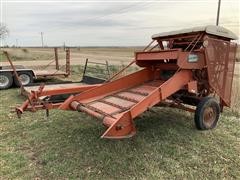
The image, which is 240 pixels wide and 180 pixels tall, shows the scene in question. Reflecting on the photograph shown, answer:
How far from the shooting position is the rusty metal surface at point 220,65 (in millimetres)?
5766

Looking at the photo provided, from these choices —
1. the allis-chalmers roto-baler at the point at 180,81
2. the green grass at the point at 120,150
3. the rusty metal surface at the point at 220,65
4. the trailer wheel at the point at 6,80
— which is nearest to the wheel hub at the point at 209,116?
the allis-chalmers roto-baler at the point at 180,81

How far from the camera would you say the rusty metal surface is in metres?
5.77

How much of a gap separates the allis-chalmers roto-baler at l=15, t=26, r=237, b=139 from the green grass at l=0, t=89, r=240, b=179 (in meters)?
0.50

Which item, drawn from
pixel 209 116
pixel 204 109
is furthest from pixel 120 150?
pixel 209 116

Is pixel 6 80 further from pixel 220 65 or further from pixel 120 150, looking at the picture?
pixel 220 65

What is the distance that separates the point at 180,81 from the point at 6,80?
811cm

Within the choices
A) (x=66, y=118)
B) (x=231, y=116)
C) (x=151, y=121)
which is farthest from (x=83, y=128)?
(x=231, y=116)

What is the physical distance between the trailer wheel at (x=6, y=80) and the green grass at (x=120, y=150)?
5015mm

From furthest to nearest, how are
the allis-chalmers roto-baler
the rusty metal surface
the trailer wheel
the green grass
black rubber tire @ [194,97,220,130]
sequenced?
1. the trailer wheel
2. the rusty metal surface
3. black rubber tire @ [194,97,220,130]
4. the allis-chalmers roto-baler
5. the green grass

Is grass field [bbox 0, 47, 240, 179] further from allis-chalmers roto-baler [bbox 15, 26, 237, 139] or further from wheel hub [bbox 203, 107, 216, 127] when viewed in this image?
allis-chalmers roto-baler [bbox 15, 26, 237, 139]

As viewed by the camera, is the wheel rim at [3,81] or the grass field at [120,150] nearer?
the grass field at [120,150]

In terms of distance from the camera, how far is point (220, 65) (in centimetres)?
607

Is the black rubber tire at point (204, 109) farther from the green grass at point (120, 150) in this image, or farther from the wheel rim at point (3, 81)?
the wheel rim at point (3, 81)

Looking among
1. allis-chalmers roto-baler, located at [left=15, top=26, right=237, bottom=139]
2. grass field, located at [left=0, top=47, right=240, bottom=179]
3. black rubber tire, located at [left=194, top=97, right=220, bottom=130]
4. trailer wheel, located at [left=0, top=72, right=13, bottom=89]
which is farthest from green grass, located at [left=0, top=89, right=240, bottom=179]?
trailer wheel, located at [left=0, top=72, right=13, bottom=89]
